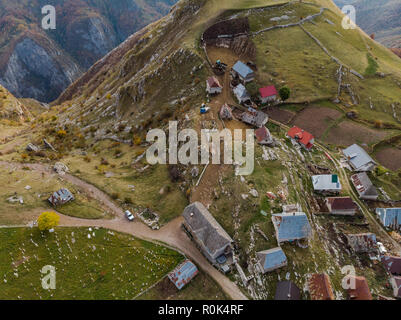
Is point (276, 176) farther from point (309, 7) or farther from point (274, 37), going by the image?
point (309, 7)

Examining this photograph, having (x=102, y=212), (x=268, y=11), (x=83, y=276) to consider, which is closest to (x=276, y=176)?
(x=102, y=212)

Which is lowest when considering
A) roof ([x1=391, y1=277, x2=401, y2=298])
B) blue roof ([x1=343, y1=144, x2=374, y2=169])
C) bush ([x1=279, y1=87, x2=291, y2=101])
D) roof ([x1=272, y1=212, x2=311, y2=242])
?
roof ([x1=391, y1=277, x2=401, y2=298])

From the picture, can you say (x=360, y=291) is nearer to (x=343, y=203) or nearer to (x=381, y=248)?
(x=381, y=248)

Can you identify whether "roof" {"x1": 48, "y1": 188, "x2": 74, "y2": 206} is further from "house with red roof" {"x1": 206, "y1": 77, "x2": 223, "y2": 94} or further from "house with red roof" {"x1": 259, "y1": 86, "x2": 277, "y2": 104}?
"house with red roof" {"x1": 259, "y1": 86, "x2": 277, "y2": 104}

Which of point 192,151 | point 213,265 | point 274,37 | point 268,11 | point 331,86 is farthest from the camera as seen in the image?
point 268,11

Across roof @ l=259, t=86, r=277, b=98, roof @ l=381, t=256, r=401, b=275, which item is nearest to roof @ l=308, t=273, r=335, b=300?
roof @ l=381, t=256, r=401, b=275

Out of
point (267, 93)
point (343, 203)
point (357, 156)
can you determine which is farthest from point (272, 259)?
point (267, 93)

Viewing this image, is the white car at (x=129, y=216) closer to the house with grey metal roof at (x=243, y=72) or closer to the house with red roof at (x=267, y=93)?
the house with red roof at (x=267, y=93)
